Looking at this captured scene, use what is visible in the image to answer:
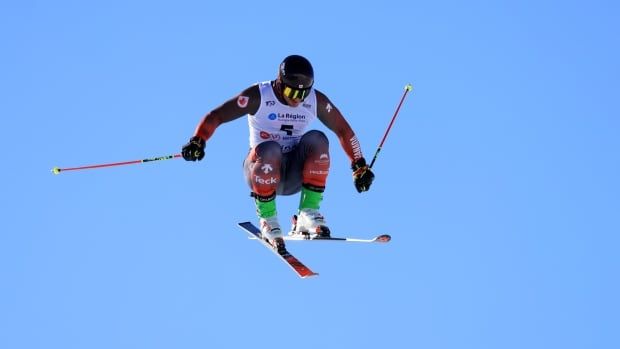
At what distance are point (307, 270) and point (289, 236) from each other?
190 cm

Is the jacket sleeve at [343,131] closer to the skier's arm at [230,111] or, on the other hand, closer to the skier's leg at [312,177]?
the skier's leg at [312,177]

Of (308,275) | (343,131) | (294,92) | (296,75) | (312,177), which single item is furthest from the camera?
(343,131)

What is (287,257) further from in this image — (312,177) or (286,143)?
(286,143)

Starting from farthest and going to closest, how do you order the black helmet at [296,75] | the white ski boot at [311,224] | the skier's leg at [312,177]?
the white ski boot at [311,224]
the skier's leg at [312,177]
the black helmet at [296,75]

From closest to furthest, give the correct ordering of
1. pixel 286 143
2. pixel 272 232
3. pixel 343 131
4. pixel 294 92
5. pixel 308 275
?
pixel 308 275, pixel 294 92, pixel 272 232, pixel 286 143, pixel 343 131

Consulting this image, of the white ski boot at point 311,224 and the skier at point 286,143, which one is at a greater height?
the skier at point 286,143

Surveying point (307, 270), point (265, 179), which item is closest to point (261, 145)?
point (265, 179)

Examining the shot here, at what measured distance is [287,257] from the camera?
37.3 ft

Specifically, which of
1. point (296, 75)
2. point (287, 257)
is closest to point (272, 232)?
point (287, 257)

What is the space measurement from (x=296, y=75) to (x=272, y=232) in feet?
7.37

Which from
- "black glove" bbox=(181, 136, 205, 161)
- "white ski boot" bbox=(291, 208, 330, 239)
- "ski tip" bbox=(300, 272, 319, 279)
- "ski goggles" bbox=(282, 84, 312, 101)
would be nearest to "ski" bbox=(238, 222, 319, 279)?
"ski tip" bbox=(300, 272, 319, 279)

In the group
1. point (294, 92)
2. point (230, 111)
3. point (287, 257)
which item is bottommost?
point (287, 257)

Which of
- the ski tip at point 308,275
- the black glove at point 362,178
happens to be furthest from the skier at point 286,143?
the ski tip at point 308,275

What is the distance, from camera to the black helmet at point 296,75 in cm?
1159
